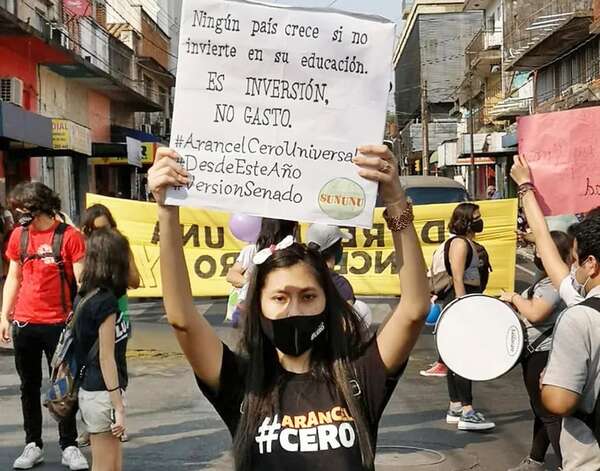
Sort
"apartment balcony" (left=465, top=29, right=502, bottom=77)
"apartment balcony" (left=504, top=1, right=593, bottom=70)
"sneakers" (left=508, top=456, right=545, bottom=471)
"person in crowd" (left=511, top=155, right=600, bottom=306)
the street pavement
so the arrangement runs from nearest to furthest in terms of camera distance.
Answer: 1. "person in crowd" (left=511, top=155, right=600, bottom=306)
2. "sneakers" (left=508, top=456, right=545, bottom=471)
3. the street pavement
4. "apartment balcony" (left=504, top=1, right=593, bottom=70)
5. "apartment balcony" (left=465, top=29, right=502, bottom=77)

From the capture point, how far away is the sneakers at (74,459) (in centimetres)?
641

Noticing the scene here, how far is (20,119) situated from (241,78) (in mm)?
17901

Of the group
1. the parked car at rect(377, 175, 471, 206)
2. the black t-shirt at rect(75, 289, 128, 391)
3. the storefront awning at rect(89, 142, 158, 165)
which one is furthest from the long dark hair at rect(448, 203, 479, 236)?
the storefront awning at rect(89, 142, 158, 165)

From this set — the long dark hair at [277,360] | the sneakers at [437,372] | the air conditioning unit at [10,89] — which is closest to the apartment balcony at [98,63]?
the air conditioning unit at [10,89]

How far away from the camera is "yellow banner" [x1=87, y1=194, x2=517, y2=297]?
12.6 m

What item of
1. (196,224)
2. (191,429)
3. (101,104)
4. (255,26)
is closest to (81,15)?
(101,104)

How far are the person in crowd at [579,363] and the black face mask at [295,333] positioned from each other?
3.34 ft

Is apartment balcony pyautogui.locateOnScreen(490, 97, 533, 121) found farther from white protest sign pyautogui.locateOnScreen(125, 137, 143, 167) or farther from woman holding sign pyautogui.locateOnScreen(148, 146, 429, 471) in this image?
woman holding sign pyautogui.locateOnScreen(148, 146, 429, 471)

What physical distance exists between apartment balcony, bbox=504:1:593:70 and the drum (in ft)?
86.4

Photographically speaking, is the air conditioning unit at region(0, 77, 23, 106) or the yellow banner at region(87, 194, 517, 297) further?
the air conditioning unit at region(0, 77, 23, 106)

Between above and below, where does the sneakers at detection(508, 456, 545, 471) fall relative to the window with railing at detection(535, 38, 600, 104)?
below

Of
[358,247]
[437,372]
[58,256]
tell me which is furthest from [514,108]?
[58,256]

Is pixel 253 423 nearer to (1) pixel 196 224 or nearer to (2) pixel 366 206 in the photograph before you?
(2) pixel 366 206

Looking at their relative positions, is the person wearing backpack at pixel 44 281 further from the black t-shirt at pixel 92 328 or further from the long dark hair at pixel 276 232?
the long dark hair at pixel 276 232
